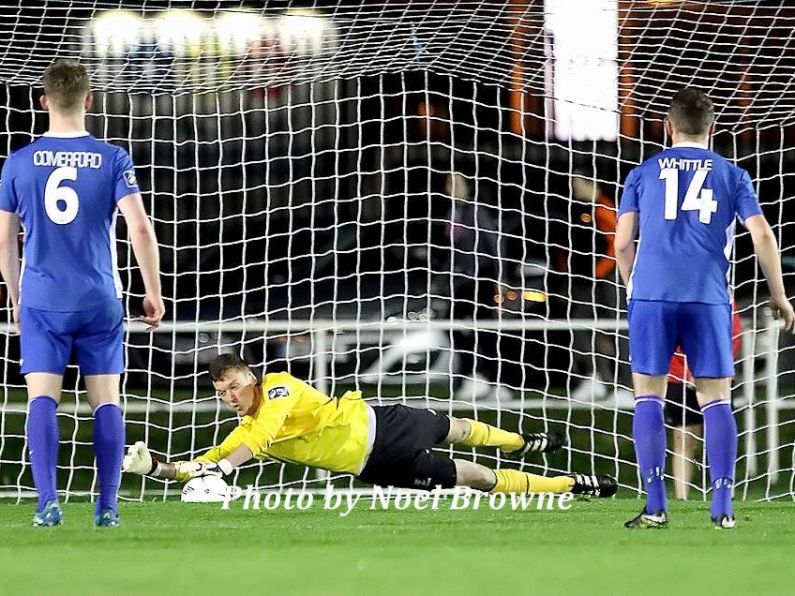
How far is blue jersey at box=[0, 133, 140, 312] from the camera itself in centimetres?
622

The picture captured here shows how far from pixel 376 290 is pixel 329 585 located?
10.0 meters

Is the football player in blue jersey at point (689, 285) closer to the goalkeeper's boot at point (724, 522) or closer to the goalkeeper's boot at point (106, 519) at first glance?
the goalkeeper's boot at point (724, 522)

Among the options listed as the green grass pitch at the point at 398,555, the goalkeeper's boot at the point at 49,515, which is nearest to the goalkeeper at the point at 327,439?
the green grass pitch at the point at 398,555

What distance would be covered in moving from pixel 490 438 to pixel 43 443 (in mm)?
2551

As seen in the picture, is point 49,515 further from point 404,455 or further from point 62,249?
point 404,455

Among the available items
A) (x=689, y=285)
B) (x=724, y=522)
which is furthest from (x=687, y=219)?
(x=724, y=522)

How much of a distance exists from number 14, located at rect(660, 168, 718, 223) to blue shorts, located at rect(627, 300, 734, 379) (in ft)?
1.16

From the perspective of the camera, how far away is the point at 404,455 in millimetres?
7578

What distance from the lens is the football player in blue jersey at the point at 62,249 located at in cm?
621

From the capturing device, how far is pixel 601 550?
545 centimetres

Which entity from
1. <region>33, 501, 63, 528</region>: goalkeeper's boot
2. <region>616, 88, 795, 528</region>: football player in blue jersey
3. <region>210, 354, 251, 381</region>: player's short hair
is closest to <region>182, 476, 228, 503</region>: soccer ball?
<region>210, 354, 251, 381</region>: player's short hair

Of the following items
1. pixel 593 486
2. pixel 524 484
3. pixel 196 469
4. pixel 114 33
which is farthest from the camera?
pixel 114 33

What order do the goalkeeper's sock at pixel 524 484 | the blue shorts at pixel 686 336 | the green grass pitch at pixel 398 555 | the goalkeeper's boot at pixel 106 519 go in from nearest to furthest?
the green grass pitch at pixel 398 555 → the blue shorts at pixel 686 336 → the goalkeeper's boot at pixel 106 519 → the goalkeeper's sock at pixel 524 484

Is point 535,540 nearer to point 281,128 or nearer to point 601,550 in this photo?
point 601,550
